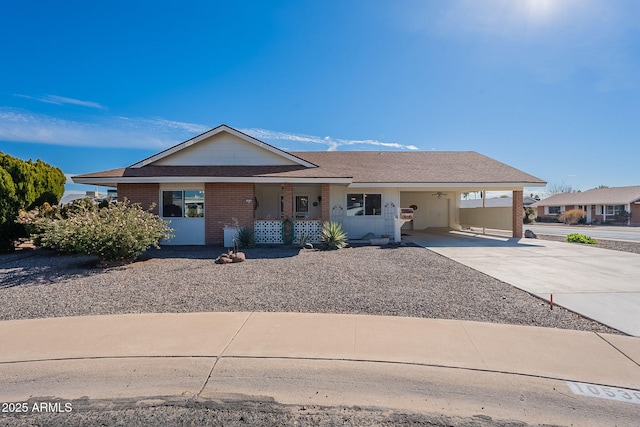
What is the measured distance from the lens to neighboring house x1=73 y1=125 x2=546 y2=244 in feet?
43.3

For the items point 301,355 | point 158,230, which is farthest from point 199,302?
point 158,230

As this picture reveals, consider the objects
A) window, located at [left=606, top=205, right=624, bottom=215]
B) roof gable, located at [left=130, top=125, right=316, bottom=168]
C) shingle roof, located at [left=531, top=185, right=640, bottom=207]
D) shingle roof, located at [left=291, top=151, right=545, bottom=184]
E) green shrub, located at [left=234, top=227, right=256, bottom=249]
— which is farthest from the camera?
window, located at [left=606, top=205, right=624, bottom=215]

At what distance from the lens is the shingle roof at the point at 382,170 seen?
13.2m

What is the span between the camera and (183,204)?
13898 millimetres

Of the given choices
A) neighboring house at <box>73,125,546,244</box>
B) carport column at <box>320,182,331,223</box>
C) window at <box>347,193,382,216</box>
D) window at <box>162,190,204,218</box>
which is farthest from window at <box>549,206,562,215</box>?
window at <box>162,190,204,218</box>

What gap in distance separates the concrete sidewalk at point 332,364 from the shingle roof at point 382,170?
8903 millimetres

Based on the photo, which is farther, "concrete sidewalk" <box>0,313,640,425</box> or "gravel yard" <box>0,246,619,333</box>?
"gravel yard" <box>0,246,619,333</box>

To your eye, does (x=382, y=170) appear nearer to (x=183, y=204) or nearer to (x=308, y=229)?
(x=308, y=229)

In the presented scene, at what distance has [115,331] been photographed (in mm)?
4711

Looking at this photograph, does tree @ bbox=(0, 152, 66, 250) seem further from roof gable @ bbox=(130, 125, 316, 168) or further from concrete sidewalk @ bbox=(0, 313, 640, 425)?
concrete sidewalk @ bbox=(0, 313, 640, 425)

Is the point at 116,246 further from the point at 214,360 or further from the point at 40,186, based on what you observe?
the point at 40,186

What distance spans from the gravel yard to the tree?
2.19m

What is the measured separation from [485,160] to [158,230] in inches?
705

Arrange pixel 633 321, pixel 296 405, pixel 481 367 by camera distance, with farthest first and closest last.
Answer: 1. pixel 633 321
2. pixel 481 367
3. pixel 296 405
